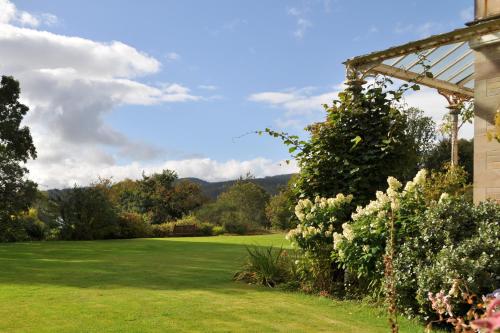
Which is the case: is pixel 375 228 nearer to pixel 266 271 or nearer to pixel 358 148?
pixel 358 148

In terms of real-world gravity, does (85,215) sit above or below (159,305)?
above

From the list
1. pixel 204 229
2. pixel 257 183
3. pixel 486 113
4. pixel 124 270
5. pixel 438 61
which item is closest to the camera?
pixel 486 113

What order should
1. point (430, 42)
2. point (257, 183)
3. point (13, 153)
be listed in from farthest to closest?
point (257, 183), point (13, 153), point (430, 42)

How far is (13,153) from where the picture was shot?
24156 millimetres

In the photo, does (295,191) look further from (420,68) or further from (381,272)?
(420,68)

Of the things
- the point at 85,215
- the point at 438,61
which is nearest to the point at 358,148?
the point at 438,61

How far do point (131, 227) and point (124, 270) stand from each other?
16130 millimetres

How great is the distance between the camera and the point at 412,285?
6.18m

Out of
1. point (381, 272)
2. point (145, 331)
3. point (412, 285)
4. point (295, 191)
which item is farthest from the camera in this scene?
point (295, 191)

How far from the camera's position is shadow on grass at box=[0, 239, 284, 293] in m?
9.22

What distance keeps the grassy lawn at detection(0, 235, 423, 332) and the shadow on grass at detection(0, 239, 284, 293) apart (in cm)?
2

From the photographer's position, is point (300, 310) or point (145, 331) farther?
point (300, 310)

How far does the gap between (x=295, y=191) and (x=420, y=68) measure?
4.45 metres

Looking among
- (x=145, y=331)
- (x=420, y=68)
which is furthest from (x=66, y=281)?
(x=420, y=68)
